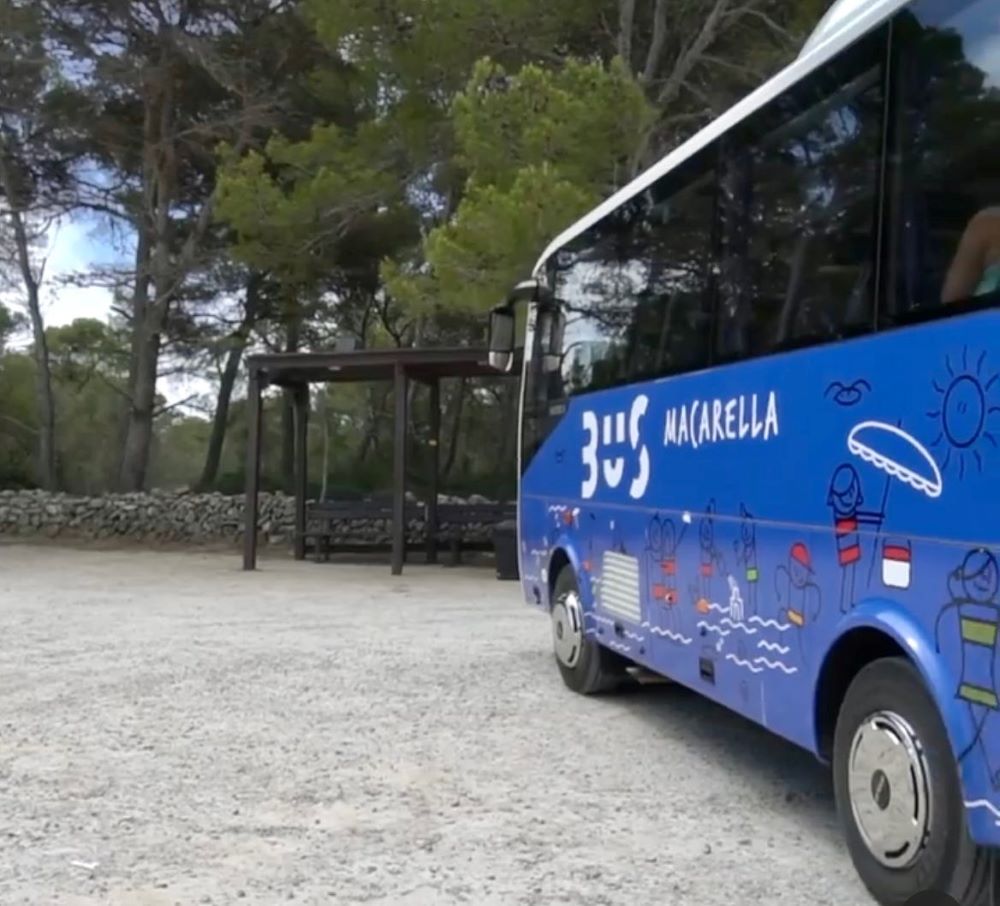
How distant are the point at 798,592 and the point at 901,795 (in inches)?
32.7

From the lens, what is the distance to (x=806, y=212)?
14.9ft

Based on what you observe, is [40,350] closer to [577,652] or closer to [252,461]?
[252,461]

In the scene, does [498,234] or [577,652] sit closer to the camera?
[577,652]

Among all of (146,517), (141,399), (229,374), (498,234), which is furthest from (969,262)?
(229,374)

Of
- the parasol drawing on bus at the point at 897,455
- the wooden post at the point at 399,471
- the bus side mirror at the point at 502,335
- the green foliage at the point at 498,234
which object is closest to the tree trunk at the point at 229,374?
the wooden post at the point at 399,471

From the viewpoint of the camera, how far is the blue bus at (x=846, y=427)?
3.41 m

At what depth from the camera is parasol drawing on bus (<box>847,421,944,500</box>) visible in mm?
3482

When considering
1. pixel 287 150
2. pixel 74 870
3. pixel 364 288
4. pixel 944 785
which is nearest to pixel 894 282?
pixel 944 785

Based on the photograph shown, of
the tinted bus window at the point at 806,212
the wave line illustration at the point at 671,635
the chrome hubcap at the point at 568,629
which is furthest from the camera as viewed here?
the chrome hubcap at the point at 568,629

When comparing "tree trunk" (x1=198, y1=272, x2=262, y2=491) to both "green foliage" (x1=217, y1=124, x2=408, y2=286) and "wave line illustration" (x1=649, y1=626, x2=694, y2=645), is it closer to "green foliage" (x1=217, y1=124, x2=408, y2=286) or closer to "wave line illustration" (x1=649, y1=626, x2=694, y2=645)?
"green foliage" (x1=217, y1=124, x2=408, y2=286)

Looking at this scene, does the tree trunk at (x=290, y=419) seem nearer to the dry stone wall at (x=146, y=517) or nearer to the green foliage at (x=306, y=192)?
the dry stone wall at (x=146, y=517)

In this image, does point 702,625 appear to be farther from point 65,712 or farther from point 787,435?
point 65,712

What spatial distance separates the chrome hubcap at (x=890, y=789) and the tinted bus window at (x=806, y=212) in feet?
4.17

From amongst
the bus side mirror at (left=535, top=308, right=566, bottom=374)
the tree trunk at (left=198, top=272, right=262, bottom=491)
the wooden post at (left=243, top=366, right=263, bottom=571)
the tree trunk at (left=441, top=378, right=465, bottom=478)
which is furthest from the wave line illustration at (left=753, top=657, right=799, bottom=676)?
the tree trunk at (left=441, top=378, right=465, bottom=478)
